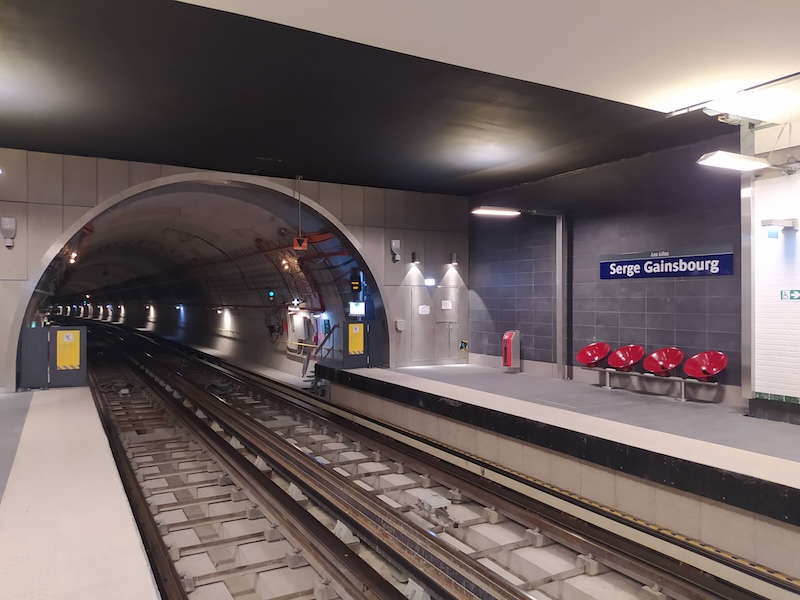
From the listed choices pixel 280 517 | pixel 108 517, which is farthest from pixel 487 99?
pixel 108 517

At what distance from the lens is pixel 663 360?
31.2 ft

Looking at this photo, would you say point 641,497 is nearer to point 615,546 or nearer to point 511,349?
point 615,546

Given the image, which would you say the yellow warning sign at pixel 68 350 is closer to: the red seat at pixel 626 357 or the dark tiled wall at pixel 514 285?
the dark tiled wall at pixel 514 285

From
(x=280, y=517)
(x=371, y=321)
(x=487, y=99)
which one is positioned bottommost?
(x=280, y=517)

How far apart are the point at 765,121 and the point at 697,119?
3.18 feet

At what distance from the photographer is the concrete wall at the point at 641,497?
4.79 meters

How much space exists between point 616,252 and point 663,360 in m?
2.37

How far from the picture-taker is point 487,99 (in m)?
7.20

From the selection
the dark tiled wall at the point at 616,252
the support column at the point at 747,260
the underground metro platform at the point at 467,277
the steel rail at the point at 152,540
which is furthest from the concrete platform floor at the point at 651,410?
the steel rail at the point at 152,540

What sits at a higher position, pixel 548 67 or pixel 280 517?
pixel 548 67

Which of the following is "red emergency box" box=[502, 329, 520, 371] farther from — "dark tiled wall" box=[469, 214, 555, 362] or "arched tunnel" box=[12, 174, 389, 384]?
"arched tunnel" box=[12, 174, 389, 384]

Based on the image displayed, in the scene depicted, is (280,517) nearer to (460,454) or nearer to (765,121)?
(460,454)

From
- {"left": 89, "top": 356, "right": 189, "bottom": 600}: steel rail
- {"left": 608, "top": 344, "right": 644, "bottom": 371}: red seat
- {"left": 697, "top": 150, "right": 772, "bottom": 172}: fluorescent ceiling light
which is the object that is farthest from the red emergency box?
{"left": 89, "top": 356, "right": 189, "bottom": 600}: steel rail

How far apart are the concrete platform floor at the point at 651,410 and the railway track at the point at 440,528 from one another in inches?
65.0
